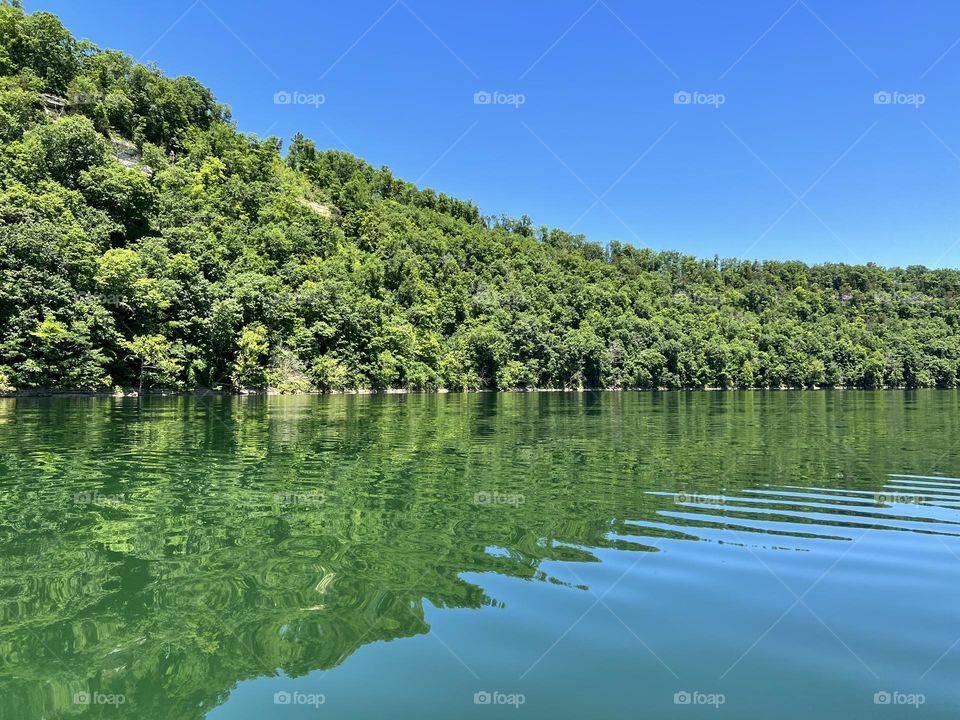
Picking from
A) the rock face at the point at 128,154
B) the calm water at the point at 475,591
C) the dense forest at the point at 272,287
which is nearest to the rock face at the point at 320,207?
the dense forest at the point at 272,287

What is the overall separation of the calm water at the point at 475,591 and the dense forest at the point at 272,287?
184 feet

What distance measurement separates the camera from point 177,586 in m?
8.69

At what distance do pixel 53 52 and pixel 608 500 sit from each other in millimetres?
144568

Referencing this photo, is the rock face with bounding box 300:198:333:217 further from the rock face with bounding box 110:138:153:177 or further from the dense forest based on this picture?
the rock face with bounding box 110:138:153:177

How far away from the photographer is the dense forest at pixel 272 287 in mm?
65938

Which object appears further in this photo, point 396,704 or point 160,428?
point 160,428

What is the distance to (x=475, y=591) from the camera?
28.2 ft

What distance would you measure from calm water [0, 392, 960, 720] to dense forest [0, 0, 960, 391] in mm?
56057

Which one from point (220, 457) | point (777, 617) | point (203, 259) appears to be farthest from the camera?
point (203, 259)

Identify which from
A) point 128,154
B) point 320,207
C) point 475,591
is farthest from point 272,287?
point 475,591

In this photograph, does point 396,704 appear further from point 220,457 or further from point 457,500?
point 220,457

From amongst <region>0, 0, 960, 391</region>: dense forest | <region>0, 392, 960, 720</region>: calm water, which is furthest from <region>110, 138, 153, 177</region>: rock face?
<region>0, 392, 960, 720</region>: calm water

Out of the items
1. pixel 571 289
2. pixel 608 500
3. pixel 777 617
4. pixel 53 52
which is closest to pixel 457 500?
pixel 608 500

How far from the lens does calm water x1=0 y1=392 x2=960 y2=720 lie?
581cm
